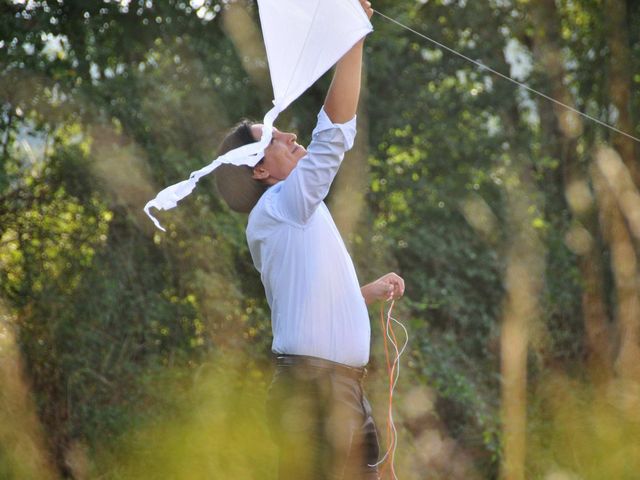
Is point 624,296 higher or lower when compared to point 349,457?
lower

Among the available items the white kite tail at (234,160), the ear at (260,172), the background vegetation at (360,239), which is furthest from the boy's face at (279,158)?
the background vegetation at (360,239)

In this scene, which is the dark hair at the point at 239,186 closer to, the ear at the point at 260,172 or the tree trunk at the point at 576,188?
the ear at the point at 260,172

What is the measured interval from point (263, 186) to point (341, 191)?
398cm

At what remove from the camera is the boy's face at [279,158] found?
8.84 feet

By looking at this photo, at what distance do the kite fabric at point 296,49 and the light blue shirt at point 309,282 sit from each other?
0.15 meters

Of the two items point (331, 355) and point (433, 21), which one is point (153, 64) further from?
point (331, 355)

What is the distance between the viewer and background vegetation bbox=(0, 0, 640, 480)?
5520 mm

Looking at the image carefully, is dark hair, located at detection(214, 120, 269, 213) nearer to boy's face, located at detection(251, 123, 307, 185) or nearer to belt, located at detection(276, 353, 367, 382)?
boy's face, located at detection(251, 123, 307, 185)

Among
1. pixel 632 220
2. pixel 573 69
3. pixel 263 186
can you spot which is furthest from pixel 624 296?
pixel 263 186

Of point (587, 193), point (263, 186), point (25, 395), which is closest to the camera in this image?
→ point (263, 186)

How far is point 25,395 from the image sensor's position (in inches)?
212

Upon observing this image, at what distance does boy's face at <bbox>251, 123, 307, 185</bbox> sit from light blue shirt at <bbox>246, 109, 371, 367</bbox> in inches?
4.8

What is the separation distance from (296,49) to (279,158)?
0.94 feet

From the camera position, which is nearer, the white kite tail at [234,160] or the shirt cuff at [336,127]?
the shirt cuff at [336,127]
